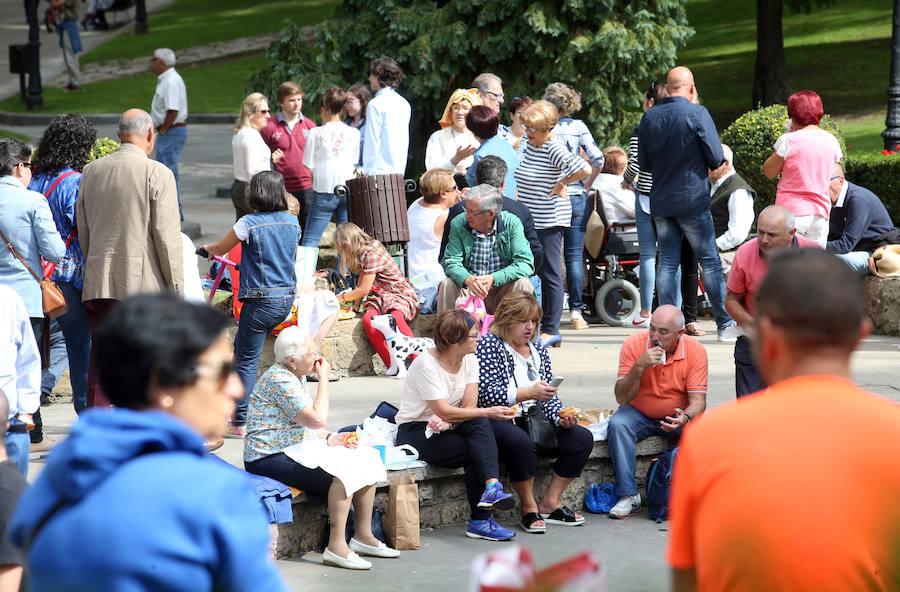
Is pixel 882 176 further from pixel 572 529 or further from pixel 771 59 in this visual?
pixel 771 59

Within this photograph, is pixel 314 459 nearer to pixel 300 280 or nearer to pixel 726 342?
pixel 300 280

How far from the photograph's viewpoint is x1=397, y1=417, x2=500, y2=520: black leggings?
6.48 meters

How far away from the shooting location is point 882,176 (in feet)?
39.6

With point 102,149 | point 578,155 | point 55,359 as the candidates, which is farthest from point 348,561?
point 102,149

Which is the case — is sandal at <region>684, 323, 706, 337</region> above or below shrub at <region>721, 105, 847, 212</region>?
below

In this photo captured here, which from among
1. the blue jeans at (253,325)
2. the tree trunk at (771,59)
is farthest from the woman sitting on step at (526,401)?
the tree trunk at (771,59)

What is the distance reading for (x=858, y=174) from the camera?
12.3m

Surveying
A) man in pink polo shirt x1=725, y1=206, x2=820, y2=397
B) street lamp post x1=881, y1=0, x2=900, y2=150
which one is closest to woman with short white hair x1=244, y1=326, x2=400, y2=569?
man in pink polo shirt x1=725, y1=206, x2=820, y2=397

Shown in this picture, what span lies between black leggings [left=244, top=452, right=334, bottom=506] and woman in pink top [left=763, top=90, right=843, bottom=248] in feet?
14.0

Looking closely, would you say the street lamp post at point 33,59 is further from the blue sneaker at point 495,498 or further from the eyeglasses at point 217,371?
the eyeglasses at point 217,371

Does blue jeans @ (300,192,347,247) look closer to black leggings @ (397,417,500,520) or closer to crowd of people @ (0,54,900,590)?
crowd of people @ (0,54,900,590)

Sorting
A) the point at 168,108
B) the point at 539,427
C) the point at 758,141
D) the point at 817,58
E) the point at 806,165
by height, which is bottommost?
the point at 539,427

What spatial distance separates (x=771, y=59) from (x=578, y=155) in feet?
41.7

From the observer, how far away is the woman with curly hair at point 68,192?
271 inches
